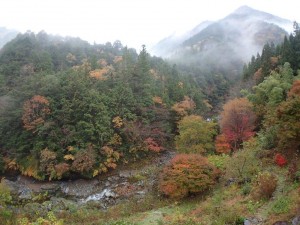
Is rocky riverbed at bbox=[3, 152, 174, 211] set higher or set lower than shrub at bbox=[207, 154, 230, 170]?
lower

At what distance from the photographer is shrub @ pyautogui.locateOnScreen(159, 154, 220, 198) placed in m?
25.8

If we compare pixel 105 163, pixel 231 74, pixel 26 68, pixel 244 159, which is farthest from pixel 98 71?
pixel 231 74

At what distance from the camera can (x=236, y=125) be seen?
34219 mm

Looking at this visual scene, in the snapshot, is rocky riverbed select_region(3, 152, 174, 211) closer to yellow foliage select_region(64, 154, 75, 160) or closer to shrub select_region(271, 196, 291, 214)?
yellow foliage select_region(64, 154, 75, 160)

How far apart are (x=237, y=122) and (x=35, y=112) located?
2407cm

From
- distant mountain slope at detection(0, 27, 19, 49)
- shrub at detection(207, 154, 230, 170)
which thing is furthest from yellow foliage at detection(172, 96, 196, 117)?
distant mountain slope at detection(0, 27, 19, 49)

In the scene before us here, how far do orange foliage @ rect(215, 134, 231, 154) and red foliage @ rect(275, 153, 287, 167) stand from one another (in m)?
10.6

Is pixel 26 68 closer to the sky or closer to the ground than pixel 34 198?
closer to the sky

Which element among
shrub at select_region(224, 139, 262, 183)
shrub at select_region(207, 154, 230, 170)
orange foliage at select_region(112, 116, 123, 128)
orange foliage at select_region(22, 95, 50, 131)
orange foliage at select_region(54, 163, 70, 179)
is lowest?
orange foliage at select_region(54, 163, 70, 179)

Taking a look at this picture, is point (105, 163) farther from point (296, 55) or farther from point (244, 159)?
point (296, 55)

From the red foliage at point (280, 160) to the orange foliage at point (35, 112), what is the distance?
90.4ft

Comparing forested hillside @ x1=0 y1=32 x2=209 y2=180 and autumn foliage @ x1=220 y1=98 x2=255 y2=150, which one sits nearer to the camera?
autumn foliage @ x1=220 y1=98 x2=255 y2=150

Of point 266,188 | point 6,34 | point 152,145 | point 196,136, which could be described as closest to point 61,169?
point 152,145

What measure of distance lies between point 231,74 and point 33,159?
86.1 m
